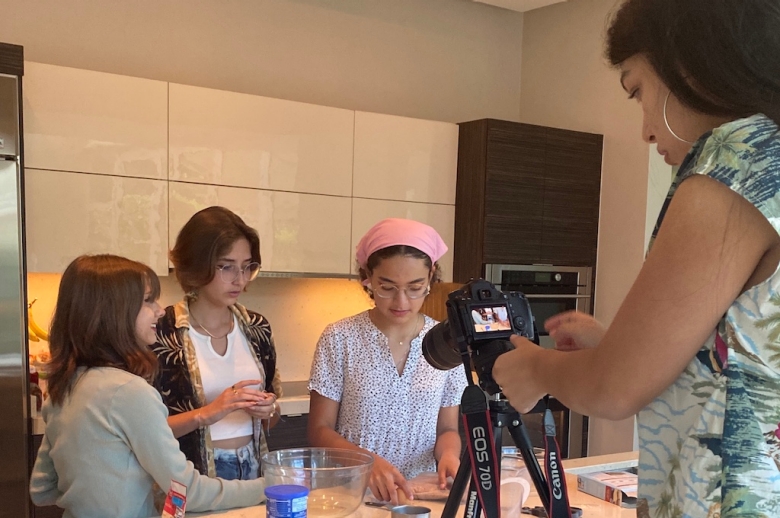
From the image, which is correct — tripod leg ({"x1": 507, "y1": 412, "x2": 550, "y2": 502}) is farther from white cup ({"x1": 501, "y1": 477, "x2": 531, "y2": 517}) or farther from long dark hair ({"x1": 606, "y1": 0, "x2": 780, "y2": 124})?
long dark hair ({"x1": 606, "y1": 0, "x2": 780, "y2": 124})

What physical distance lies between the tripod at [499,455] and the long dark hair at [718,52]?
0.43 metres

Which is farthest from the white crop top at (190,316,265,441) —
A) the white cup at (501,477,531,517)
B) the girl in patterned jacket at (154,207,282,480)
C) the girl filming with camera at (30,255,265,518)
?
the white cup at (501,477,531,517)

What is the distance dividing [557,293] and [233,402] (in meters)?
2.32

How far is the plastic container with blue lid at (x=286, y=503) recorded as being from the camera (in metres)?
1.04

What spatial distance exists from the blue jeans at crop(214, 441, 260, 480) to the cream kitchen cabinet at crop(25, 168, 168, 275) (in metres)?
1.15

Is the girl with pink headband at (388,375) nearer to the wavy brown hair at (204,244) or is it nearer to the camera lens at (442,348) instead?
the wavy brown hair at (204,244)

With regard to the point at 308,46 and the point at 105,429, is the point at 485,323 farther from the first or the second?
the point at 308,46

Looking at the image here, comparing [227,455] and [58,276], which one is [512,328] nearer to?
[227,455]

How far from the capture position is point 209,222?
201 cm

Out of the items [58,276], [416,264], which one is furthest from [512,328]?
[58,276]

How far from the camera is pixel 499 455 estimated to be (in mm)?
982

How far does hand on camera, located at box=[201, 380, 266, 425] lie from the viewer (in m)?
1.72

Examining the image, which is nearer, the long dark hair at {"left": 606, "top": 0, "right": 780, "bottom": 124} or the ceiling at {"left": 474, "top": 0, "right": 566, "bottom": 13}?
the long dark hair at {"left": 606, "top": 0, "right": 780, "bottom": 124}

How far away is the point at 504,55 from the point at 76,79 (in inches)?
94.2
